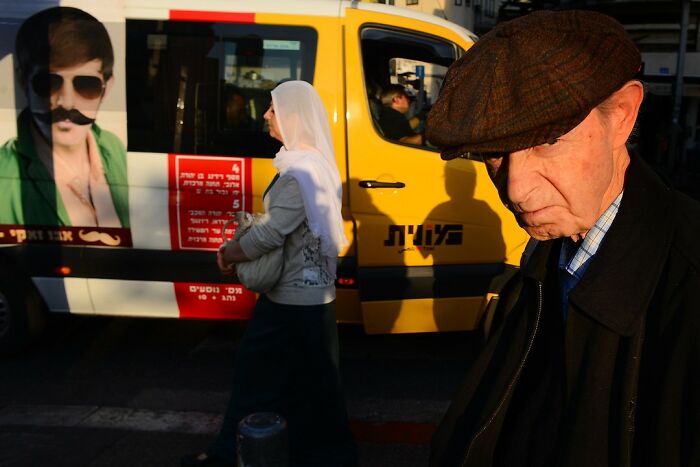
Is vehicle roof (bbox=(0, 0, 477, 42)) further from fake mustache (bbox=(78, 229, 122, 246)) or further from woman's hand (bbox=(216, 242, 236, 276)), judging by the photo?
woman's hand (bbox=(216, 242, 236, 276))

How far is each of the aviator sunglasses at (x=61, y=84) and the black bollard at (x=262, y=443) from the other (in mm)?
3011

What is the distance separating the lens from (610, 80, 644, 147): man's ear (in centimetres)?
112

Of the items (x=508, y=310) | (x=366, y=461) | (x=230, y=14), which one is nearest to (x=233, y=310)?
(x=366, y=461)

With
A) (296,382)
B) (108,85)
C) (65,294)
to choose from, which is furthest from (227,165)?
(296,382)

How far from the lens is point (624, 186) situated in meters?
1.19

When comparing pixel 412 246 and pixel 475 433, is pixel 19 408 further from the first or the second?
pixel 475 433

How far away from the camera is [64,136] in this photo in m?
4.68

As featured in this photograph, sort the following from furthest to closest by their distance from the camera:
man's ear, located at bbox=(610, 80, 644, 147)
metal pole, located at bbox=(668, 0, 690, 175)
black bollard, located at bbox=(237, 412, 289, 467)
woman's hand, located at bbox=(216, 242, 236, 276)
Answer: metal pole, located at bbox=(668, 0, 690, 175), woman's hand, located at bbox=(216, 242, 236, 276), black bollard, located at bbox=(237, 412, 289, 467), man's ear, located at bbox=(610, 80, 644, 147)

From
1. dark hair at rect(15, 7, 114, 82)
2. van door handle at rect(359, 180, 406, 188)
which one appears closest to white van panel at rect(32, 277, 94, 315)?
dark hair at rect(15, 7, 114, 82)

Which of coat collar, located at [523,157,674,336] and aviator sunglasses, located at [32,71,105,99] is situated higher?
aviator sunglasses, located at [32,71,105,99]

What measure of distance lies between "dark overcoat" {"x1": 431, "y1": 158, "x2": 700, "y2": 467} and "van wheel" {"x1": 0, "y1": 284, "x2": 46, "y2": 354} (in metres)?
4.39

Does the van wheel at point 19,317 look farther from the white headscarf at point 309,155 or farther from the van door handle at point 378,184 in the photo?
the white headscarf at point 309,155

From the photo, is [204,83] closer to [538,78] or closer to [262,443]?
[262,443]

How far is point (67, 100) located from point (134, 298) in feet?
4.54
